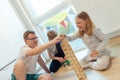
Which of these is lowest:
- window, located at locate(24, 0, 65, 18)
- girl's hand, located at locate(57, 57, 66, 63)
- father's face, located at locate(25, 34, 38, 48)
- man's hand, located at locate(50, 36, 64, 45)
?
girl's hand, located at locate(57, 57, 66, 63)

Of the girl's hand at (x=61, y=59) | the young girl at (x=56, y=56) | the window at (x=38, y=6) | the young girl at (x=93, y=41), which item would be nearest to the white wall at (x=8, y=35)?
the window at (x=38, y=6)

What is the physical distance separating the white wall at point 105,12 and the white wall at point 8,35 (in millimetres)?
1088

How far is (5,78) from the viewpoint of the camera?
309 cm

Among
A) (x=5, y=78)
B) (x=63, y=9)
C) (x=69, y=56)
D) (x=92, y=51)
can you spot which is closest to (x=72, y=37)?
(x=92, y=51)

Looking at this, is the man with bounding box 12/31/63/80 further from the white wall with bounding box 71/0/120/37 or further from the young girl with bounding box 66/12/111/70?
the white wall with bounding box 71/0/120/37

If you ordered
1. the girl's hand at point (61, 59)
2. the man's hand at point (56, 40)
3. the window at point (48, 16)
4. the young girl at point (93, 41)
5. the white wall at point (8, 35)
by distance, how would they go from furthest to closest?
the window at point (48, 16) < the white wall at point (8, 35) < the girl's hand at point (61, 59) < the young girl at point (93, 41) < the man's hand at point (56, 40)

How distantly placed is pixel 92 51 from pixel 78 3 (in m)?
1.02

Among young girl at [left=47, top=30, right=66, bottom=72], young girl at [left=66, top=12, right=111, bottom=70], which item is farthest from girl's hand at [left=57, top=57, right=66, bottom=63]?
young girl at [left=66, top=12, right=111, bottom=70]

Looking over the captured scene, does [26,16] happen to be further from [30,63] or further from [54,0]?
[30,63]

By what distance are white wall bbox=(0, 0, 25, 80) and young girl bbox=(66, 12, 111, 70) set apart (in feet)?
4.27

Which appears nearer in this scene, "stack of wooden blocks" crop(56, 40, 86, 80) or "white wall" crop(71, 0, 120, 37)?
"stack of wooden blocks" crop(56, 40, 86, 80)

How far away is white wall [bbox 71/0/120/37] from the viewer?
9.63ft

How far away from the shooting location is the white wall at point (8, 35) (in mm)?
3166

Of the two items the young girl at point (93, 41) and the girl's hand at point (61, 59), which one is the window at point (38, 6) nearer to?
the girl's hand at point (61, 59)
